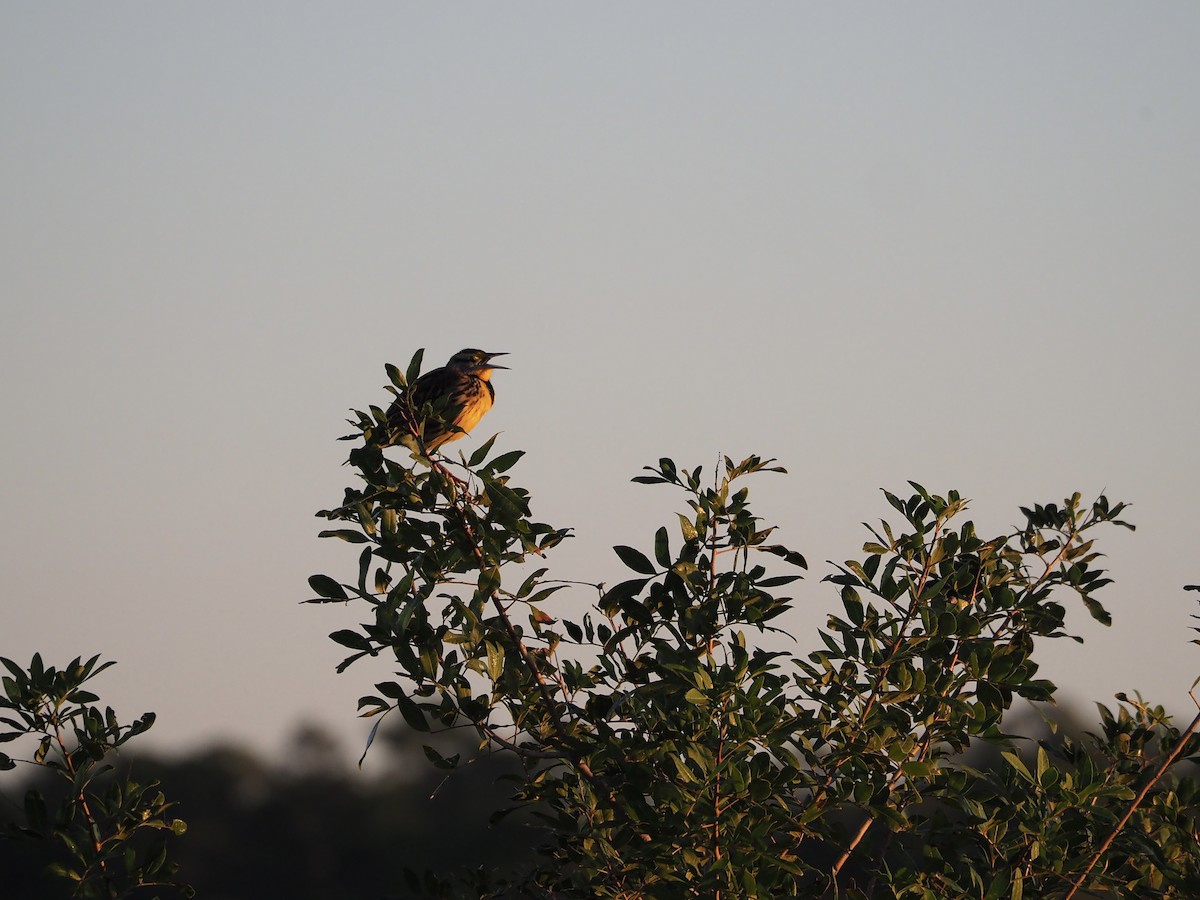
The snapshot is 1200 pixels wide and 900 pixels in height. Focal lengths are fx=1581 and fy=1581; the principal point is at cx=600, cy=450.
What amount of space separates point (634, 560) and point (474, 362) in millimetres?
7095

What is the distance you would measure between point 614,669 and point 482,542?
0.82 metres

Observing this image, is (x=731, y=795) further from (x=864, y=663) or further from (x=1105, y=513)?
(x=1105, y=513)

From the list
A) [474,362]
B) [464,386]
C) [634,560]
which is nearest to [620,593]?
[634,560]

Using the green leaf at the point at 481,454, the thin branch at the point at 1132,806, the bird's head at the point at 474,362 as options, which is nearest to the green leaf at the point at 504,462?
the green leaf at the point at 481,454

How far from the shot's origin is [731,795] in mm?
6219

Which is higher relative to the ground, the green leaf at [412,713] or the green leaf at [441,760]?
the green leaf at [412,713]

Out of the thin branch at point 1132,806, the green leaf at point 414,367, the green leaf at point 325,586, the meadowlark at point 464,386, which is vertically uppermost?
the meadowlark at point 464,386

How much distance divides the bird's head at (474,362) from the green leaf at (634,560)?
6.45 metres

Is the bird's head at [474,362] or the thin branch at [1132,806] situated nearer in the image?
the thin branch at [1132,806]

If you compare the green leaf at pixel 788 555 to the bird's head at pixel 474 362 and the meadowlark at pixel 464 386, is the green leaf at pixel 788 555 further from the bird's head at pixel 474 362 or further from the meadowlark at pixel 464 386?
the bird's head at pixel 474 362

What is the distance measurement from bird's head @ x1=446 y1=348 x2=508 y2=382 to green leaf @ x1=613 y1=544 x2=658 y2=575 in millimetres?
6450

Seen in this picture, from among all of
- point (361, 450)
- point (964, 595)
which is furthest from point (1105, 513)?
point (361, 450)

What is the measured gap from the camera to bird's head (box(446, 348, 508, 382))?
13.3 m

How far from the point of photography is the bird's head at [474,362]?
43.8 feet
